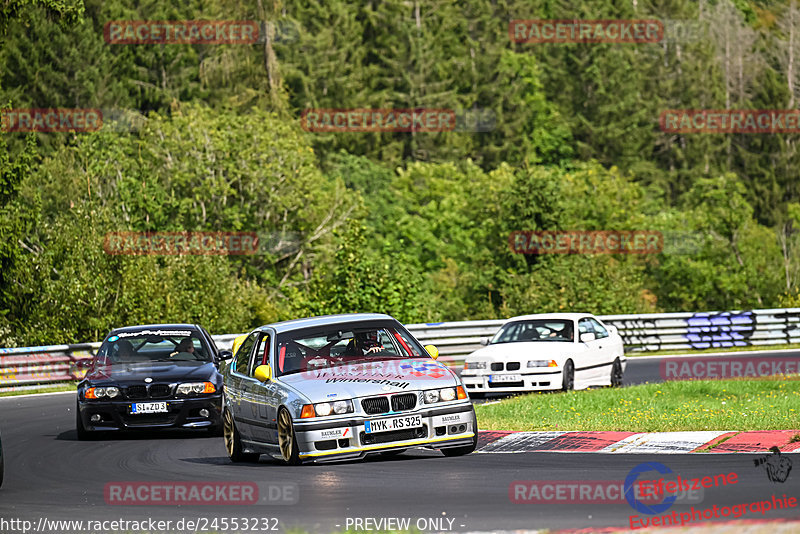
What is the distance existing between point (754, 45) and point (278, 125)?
5054 cm

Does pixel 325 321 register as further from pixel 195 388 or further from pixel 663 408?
pixel 663 408

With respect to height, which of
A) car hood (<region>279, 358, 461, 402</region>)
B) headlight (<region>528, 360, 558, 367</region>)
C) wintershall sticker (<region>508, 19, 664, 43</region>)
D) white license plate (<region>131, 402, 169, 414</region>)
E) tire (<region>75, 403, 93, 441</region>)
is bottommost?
headlight (<region>528, 360, 558, 367</region>)

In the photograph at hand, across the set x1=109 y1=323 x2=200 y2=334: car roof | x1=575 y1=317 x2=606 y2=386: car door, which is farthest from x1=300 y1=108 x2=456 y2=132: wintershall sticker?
x1=109 y1=323 x2=200 y2=334: car roof

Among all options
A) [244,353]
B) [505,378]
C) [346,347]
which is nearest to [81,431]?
[244,353]

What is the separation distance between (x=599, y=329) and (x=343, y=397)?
39.2 ft

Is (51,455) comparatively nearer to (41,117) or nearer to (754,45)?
(41,117)

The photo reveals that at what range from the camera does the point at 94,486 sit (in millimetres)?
11859

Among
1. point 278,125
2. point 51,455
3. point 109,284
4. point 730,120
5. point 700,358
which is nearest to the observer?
point 51,455

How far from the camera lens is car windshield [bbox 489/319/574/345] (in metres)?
22.1

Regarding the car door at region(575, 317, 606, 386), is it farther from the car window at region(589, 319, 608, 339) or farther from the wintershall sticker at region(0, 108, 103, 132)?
the wintershall sticker at region(0, 108, 103, 132)

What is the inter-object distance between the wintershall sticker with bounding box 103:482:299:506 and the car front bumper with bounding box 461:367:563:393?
10060mm

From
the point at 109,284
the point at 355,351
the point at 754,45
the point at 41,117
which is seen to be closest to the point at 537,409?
the point at 355,351
